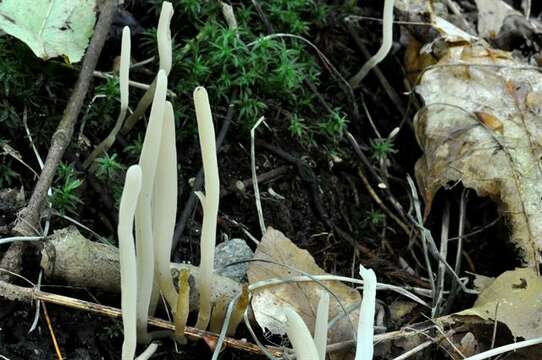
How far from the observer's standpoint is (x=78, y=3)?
6.53 feet

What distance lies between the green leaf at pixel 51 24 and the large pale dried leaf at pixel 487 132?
99 cm

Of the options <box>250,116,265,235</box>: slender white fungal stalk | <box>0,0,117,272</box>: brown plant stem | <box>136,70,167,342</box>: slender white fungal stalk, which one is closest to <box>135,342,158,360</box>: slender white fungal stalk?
<box>136,70,167,342</box>: slender white fungal stalk

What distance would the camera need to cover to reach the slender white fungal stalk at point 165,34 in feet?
5.08

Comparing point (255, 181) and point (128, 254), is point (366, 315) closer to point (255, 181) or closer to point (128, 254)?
point (128, 254)

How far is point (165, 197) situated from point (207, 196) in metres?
0.09

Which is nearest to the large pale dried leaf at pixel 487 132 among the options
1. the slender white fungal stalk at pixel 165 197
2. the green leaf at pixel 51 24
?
the slender white fungal stalk at pixel 165 197

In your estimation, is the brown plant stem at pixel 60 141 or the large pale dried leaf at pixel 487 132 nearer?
the brown plant stem at pixel 60 141

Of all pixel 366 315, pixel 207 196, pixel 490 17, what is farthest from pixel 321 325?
pixel 490 17

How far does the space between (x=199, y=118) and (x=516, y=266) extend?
112 cm

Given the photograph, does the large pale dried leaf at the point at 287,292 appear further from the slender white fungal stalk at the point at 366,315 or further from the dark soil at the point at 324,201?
the slender white fungal stalk at the point at 366,315

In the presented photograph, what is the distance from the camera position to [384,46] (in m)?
2.21

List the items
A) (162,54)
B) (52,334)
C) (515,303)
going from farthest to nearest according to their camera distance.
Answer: (515,303) < (162,54) < (52,334)

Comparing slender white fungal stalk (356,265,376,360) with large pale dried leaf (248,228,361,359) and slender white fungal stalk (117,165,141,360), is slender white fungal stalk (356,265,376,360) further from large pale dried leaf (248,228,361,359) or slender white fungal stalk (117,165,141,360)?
slender white fungal stalk (117,165,141,360)

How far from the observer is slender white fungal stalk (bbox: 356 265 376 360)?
4.45 ft
